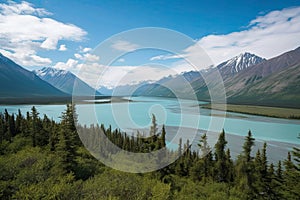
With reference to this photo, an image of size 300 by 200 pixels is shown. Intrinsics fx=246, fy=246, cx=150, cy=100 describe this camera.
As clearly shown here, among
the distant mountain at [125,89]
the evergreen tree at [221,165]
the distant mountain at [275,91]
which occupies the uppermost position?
the distant mountain at [275,91]

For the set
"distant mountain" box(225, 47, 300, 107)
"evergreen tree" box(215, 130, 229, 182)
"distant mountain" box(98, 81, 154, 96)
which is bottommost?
"evergreen tree" box(215, 130, 229, 182)

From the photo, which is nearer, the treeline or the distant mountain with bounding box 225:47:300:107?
→ the treeline

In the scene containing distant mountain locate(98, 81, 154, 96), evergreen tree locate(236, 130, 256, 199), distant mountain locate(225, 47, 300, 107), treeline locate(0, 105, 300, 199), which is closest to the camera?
distant mountain locate(98, 81, 154, 96)

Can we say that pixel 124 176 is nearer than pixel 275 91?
Yes

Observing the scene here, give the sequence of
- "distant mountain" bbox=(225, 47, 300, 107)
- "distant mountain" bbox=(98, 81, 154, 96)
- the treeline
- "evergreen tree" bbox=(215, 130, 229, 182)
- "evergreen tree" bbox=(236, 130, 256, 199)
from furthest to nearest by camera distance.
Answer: "distant mountain" bbox=(225, 47, 300, 107), "evergreen tree" bbox=(215, 130, 229, 182), "evergreen tree" bbox=(236, 130, 256, 199), the treeline, "distant mountain" bbox=(98, 81, 154, 96)

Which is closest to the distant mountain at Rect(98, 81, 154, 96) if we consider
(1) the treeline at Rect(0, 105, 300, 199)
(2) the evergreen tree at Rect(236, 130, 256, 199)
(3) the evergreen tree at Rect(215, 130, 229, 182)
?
(1) the treeline at Rect(0, 105, 300, 199)

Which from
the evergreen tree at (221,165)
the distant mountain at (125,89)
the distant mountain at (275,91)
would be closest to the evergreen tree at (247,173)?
the evergreen tree at (221,165)

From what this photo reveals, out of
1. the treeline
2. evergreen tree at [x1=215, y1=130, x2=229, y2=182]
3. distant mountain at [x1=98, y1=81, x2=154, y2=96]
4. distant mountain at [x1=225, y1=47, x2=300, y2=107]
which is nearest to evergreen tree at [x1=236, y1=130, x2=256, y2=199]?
the treeline

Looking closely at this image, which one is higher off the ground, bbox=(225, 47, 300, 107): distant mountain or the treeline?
bbox=(225, 47, 300, 107): distant mountain

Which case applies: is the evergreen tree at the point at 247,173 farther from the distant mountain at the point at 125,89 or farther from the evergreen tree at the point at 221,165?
the distant mountain at the point at 125,89

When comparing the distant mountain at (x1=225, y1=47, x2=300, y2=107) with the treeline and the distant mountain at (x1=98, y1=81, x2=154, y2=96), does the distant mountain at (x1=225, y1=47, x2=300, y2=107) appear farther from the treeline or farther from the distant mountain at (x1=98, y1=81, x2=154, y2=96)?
the distant mountain at (x1=98, y1=81, x2=154, y2=96)

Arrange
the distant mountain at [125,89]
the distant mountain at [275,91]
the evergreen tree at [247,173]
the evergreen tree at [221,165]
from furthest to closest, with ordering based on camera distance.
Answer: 1. the distant mountain at [275,91]
2. the evergreen tree at [221,165]
3. the evergreen tree at [247,173]
4. the distant mountain at [125,89]

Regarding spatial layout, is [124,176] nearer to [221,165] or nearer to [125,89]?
[125,89]

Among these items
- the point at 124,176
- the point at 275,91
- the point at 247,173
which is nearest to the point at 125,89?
the point at 124,176
